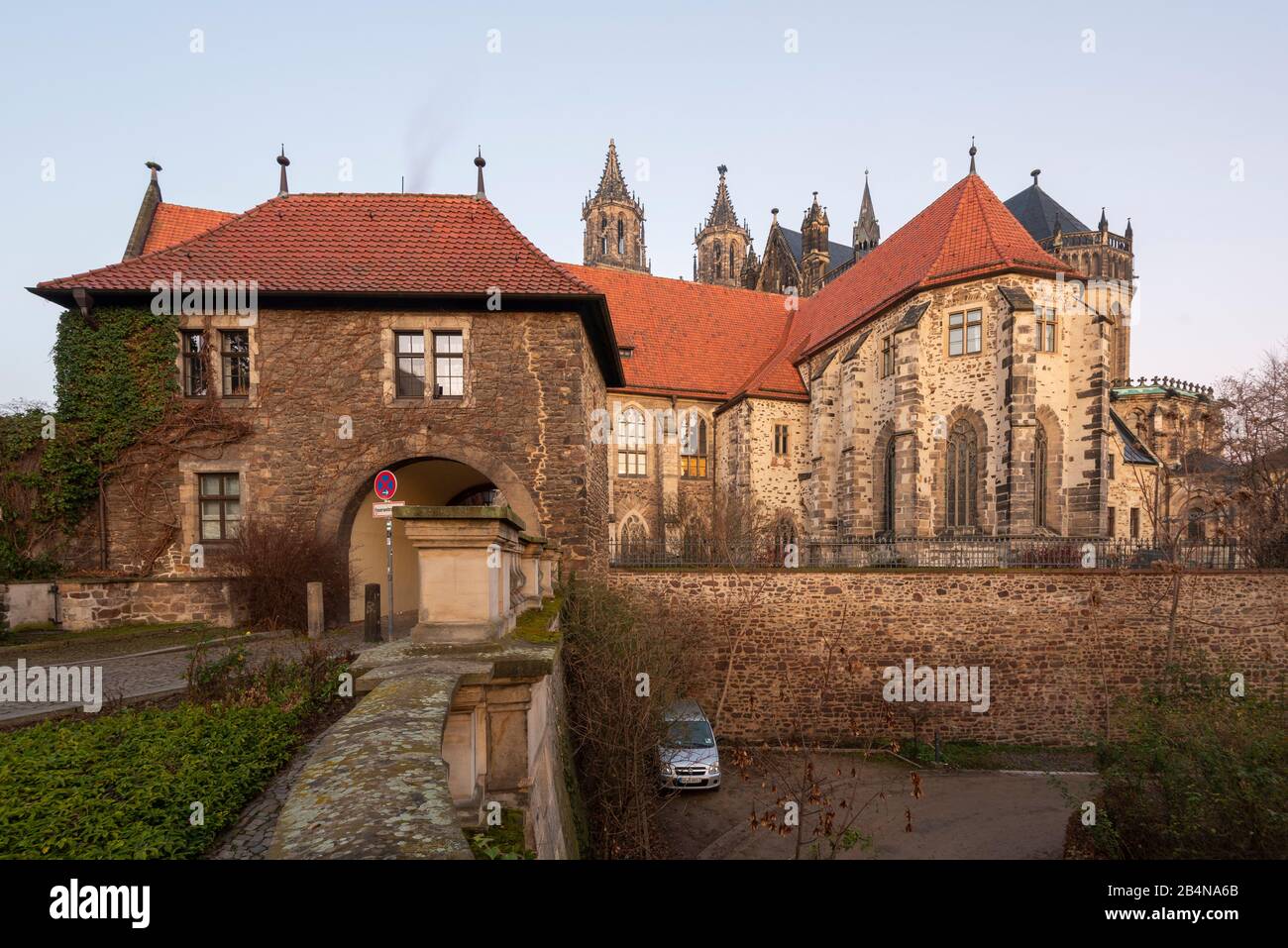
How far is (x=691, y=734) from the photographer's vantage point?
32.6 feet

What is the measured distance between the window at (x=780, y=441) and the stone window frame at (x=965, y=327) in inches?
263

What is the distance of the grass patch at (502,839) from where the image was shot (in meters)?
2.36

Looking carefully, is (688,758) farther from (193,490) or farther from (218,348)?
(218,348)

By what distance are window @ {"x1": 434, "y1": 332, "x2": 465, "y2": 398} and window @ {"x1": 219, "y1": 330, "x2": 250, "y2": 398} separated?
3.54 metres

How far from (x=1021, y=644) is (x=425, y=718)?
46.8ft

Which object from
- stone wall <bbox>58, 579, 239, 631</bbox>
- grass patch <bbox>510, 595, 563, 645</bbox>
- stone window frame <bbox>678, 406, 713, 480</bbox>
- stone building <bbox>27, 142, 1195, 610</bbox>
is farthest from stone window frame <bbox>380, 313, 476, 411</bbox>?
stone window frame <bbox>678, 406, 713, 480</bbox>

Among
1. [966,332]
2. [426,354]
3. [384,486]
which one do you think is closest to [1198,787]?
[384,486]

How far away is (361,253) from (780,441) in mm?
16134

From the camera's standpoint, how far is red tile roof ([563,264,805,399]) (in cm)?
2269

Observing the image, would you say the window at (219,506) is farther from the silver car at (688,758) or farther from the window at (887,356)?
the window at (887,356)

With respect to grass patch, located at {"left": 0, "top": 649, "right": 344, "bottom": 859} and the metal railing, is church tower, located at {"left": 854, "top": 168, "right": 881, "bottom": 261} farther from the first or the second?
grass patch, located at {"left": 0, "top": 649, "right": 344, "bottom": 859}
